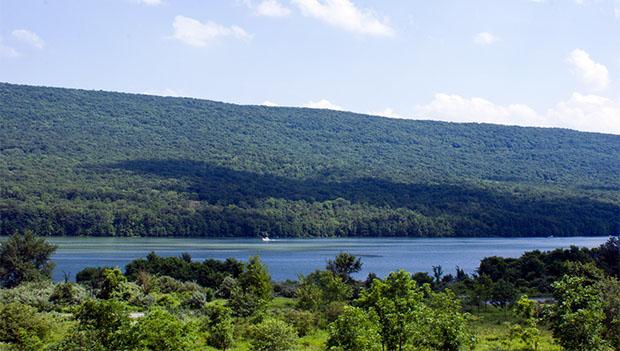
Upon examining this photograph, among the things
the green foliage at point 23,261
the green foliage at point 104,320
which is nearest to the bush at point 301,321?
the green foliage at point 104,320

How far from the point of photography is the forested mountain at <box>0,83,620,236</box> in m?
130

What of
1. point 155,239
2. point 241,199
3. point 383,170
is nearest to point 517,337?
point 155,239

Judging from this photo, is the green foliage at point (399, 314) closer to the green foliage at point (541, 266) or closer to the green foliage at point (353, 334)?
the green foliage at point (353, 334)

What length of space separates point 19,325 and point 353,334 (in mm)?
13152

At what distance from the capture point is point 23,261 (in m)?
47.4

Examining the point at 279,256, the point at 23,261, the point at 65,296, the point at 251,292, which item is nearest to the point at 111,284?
the point at 65,296

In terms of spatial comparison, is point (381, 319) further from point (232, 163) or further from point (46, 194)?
point (232, 163)

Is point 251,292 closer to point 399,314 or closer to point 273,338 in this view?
point 273,338

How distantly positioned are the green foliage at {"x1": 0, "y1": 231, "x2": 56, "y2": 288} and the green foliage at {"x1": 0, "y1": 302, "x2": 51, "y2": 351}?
1833 cm

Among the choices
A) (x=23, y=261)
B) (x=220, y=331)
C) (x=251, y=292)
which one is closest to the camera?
(x=220, y=331)

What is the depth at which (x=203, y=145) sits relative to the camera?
622 feet

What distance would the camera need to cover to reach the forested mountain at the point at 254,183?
Answer: 427 ft

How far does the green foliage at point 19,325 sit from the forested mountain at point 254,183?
88.8 m

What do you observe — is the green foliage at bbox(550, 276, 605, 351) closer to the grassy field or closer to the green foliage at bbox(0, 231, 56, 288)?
the grassy field
